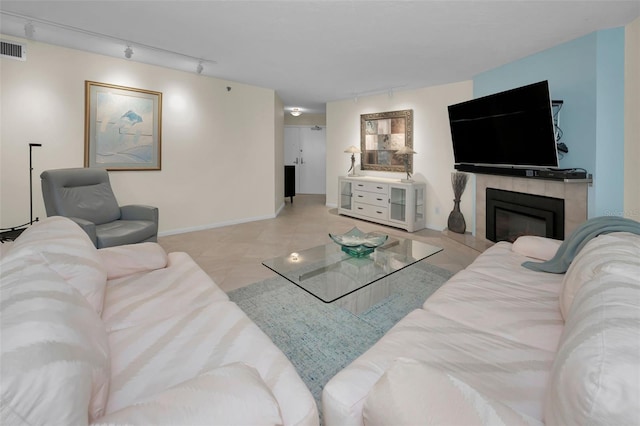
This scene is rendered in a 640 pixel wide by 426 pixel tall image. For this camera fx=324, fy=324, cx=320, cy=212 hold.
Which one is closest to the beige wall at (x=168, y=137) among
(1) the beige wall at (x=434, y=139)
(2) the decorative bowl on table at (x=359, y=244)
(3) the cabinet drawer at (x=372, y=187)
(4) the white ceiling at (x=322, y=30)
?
(4) the white ceiling at (x=322, y=30)

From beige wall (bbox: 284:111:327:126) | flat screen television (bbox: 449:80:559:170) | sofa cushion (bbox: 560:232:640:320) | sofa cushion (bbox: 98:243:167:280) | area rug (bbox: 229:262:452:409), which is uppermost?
beige wall (bbox: 284:111:327:126)

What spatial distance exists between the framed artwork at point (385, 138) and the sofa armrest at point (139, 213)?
4.09 metres

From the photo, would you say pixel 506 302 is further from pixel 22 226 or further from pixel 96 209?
pixel 22 226

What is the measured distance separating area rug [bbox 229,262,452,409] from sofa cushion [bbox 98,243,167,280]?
76 cm

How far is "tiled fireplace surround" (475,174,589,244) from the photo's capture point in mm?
3133

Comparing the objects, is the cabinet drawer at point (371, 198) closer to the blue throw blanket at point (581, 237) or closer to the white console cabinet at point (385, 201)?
the white console cabinet at point (385, 201)

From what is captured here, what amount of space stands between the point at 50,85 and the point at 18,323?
13.6 feet

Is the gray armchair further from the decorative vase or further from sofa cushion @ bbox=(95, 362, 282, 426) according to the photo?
the decorative vase

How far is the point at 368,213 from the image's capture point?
596 cm

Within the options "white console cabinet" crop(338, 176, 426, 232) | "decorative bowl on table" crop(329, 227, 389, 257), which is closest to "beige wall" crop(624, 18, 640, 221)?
"decorative bowl on table" crop(329, 227, 389, 257)

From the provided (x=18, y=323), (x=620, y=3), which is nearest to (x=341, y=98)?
(x=620, y=3)

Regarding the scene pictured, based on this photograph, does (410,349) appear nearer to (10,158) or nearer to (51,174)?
(51,174)

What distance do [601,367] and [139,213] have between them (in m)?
3.93

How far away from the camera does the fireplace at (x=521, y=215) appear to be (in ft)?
11.1
